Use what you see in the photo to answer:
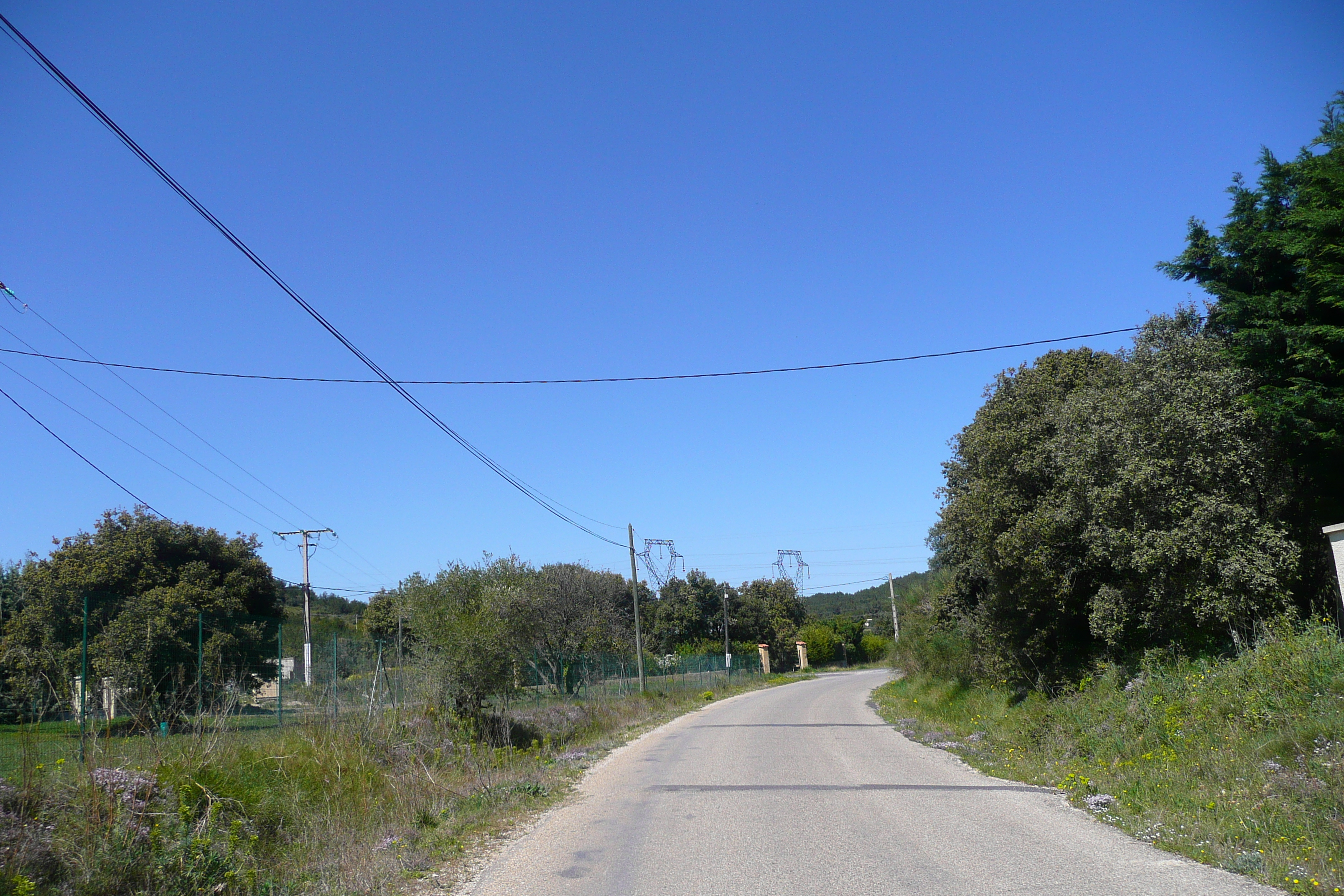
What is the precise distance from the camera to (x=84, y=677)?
8.44 meters

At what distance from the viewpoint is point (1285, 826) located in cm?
689

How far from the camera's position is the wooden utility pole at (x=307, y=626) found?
14.7 metres

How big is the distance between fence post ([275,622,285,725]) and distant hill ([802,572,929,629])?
266 feet

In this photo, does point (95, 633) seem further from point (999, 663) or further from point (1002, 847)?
point (999, 663)

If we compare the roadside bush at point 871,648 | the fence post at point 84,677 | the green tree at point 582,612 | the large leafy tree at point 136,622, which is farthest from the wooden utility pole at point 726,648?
the fence post at point 84,677

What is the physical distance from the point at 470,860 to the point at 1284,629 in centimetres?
1088

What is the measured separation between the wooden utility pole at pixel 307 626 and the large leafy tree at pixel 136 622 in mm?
761

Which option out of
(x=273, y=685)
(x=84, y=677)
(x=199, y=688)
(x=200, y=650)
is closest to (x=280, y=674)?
(x=273, y=685)

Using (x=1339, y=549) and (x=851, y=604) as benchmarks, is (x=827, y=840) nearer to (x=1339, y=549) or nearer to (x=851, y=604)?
(x=1339, y=549)

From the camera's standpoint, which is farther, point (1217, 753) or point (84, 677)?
point (1217, 753)

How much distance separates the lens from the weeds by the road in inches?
254

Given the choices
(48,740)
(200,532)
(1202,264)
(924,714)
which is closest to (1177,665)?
(1202,264)

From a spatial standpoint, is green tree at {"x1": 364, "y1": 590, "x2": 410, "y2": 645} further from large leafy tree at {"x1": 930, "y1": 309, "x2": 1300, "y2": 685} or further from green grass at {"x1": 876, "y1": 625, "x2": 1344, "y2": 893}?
green grass at {"x1": 876, "y1": 625, "x2": 1344, "y2": 893}

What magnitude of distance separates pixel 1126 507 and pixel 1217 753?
481 centimetres
